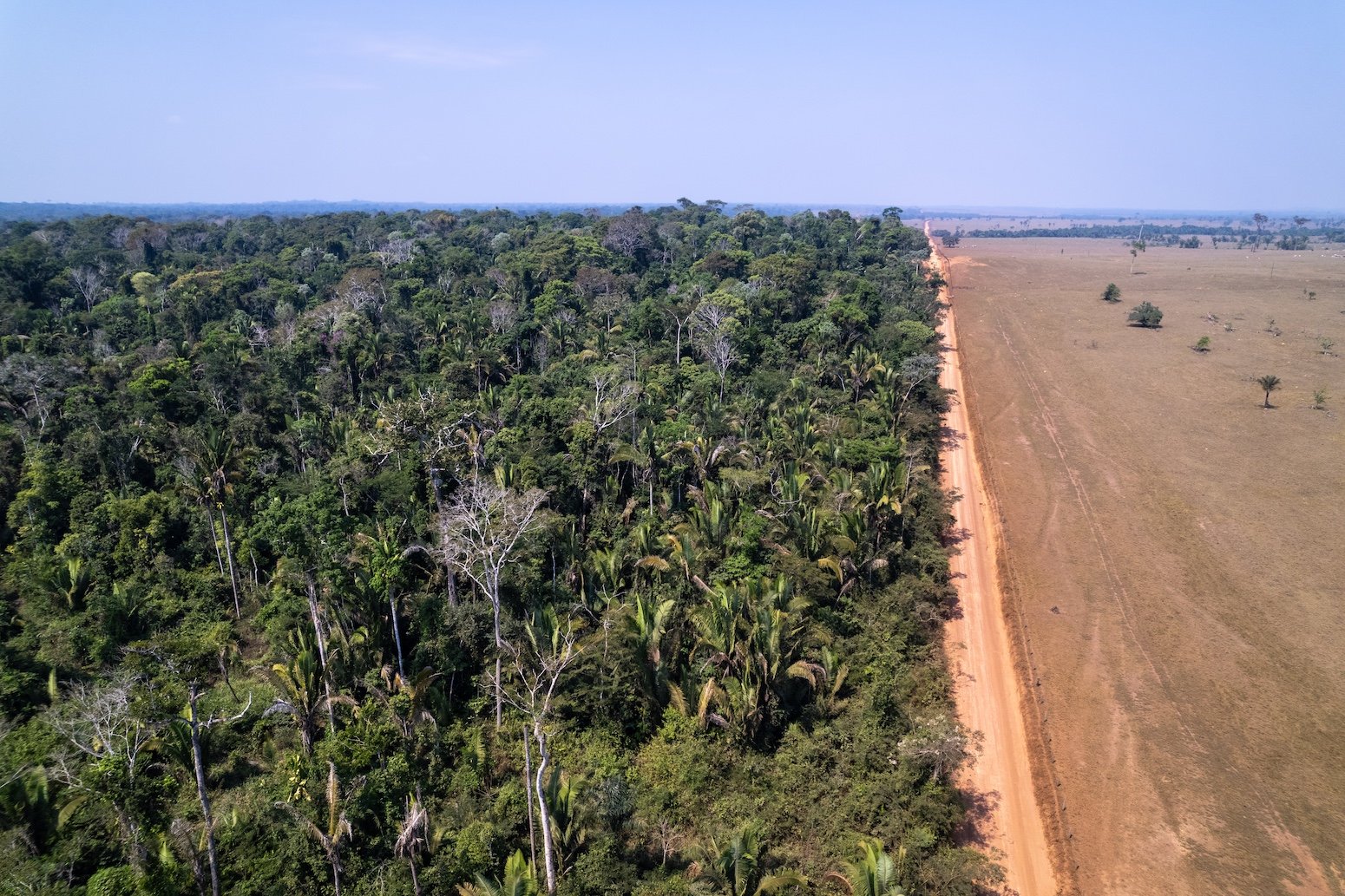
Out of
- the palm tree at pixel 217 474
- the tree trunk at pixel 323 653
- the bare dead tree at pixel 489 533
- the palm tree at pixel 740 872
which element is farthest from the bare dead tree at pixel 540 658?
the palm tree at pixel 217 474

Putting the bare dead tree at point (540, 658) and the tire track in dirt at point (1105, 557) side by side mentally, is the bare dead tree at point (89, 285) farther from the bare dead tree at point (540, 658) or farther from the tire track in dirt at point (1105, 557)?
the tire track in dirt at point (1105, 557)

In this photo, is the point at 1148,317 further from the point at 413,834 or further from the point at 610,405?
the point at 413,834

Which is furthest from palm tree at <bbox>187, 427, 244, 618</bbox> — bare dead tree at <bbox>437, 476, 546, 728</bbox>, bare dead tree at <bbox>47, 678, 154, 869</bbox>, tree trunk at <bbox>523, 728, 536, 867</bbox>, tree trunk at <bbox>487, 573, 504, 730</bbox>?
tree trunk at <bbox>523, 728, 536, 867</bbox>

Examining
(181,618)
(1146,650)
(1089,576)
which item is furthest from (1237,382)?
(181,618)

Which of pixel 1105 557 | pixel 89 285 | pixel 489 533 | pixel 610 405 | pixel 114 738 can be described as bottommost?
pixel 1105 557

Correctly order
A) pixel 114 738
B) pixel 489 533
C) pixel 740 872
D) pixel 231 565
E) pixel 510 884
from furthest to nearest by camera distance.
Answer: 1. pixel 231 565
2. pixel 489 533
3. pixel 114 738
4. pixel 740 872
5. pixel 510 884

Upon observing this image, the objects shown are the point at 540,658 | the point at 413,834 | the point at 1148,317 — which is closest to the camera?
the point at 413,834

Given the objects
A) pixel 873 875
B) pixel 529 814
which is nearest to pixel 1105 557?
pixel 873 875
